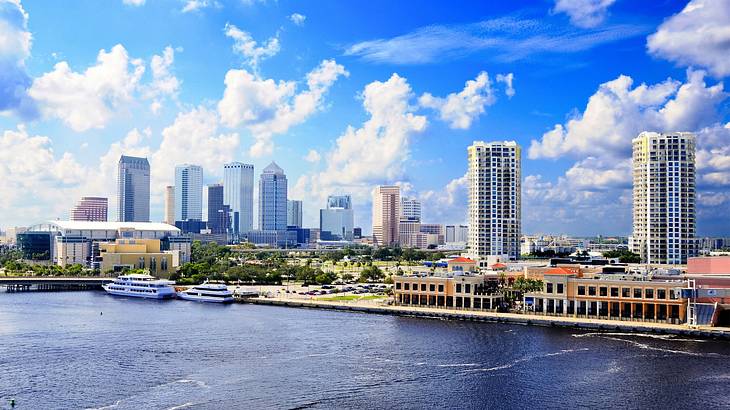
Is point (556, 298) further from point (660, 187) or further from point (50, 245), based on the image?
point (50, 245)

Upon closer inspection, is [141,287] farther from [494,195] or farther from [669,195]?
[669,195]

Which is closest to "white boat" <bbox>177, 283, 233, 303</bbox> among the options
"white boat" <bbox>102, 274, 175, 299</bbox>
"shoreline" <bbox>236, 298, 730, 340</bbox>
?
"white boat" <bbox>102, 274, 175, 299</bbox>

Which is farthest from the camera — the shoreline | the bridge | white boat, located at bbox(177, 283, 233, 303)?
the bridge

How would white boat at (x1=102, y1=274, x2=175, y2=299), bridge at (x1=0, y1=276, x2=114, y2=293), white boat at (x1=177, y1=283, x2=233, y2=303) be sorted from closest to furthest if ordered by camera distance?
white boat at (x1=177, y1=283, x2=233, y2=303) → white boat at (x1=102, y1=274, x2=175, y2=299) → bridge at (x1=0, y1=276, x2=114, y2=293)

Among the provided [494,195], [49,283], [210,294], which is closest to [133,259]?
[49,283]

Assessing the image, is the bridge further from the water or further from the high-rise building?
the high-rise building

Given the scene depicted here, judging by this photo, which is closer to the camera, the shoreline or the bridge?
the shoreline

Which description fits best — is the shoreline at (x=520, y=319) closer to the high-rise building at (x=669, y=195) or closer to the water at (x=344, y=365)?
the water at (x=344, y=365)

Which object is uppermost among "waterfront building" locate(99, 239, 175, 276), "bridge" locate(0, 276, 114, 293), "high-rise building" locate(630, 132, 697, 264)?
"high-rise building" locate(630, 132, 697, 264)
